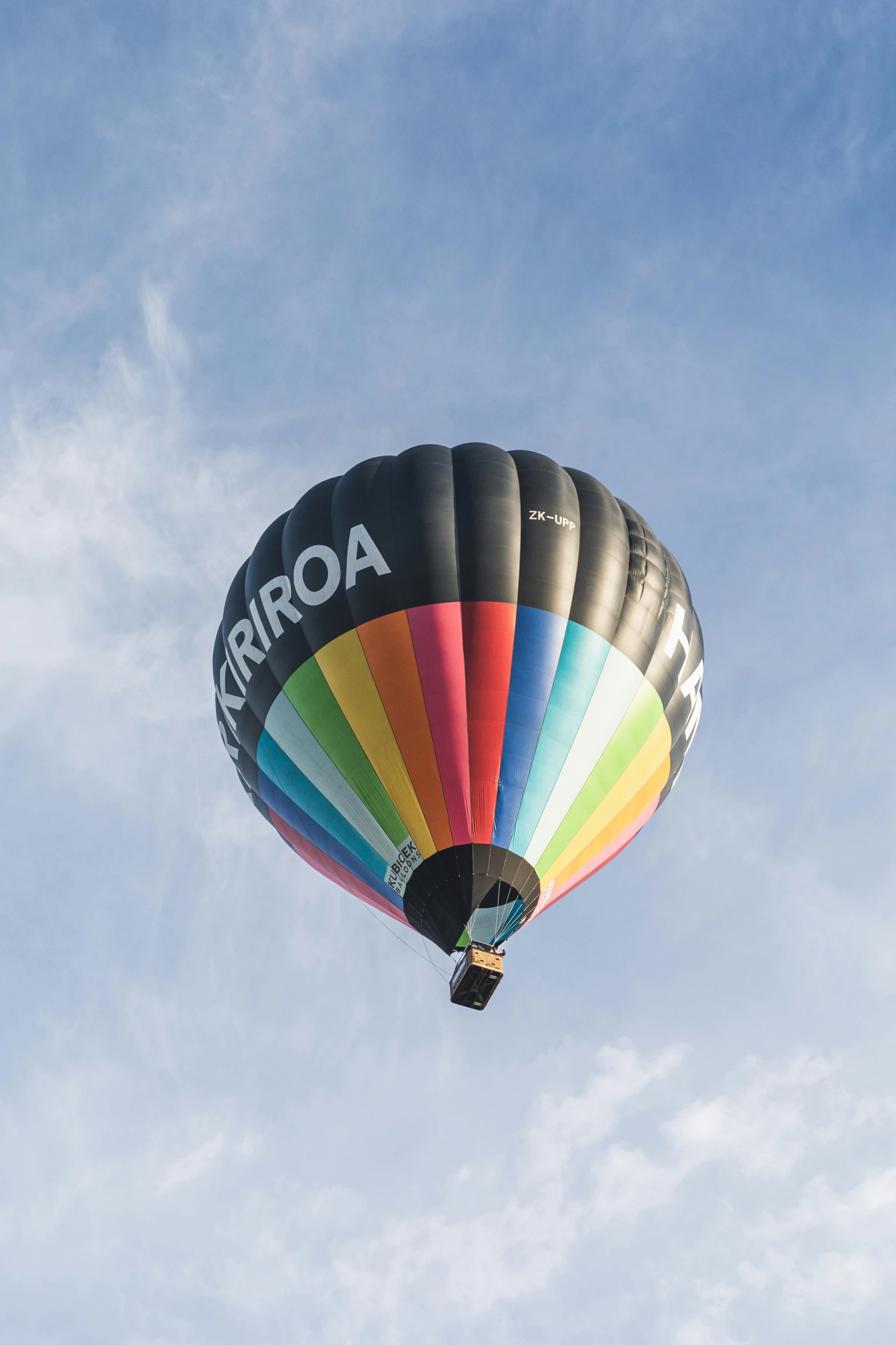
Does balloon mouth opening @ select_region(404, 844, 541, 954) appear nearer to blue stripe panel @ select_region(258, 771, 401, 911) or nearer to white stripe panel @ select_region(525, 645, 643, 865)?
white stripe panel @ select_region(525, 645, 643, 865)

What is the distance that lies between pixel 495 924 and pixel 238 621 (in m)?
6.57

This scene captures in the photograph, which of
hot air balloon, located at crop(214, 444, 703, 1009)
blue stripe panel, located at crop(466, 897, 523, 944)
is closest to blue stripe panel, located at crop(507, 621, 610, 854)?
hot air balloon, located at crop(214, 444, 703, 1009)

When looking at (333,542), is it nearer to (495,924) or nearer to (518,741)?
(518,741)

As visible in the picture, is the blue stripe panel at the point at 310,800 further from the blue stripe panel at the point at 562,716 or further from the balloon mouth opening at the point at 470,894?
the blue stripe panel at the point at 562,716

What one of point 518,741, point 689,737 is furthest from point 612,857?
point 518,741

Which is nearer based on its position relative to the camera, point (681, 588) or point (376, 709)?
point (376, 709)

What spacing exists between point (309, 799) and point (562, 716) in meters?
4.24

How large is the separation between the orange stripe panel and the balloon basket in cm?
166

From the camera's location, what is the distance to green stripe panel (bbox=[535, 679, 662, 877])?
55.9ft

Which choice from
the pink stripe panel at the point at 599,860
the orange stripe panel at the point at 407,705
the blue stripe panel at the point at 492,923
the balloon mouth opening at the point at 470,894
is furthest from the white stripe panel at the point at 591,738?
the orange stripe panel at the point at 407,705

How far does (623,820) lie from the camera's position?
18.7m

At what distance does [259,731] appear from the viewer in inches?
732

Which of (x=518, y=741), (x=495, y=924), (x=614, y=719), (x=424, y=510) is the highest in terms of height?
(x=424, y=510)


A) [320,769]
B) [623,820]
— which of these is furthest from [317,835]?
[623,820]
